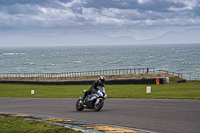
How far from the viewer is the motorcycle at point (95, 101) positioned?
12742mm

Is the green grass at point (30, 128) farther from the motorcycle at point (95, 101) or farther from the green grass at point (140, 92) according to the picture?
the green grass at point (140, 92)

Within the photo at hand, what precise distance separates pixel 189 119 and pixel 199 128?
1486mm

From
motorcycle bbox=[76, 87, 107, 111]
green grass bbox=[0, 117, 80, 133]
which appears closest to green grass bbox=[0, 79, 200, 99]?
motorcycle bbox=[76, 87, 107, 111]

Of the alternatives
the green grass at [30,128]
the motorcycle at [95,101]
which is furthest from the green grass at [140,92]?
the green grass at [30,128]

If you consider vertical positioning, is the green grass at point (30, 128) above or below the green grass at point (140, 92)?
above

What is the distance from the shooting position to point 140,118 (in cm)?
1052

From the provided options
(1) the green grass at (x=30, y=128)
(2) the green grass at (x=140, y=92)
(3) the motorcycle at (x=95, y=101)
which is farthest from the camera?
(2) the green grass at (x=140, y=92)

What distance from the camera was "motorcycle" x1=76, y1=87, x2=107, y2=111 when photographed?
1274cm

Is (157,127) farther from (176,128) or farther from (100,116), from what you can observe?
(100,116)

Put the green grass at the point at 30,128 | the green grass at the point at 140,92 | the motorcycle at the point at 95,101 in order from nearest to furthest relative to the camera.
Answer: the green grass at the point at 30,128, the motorcycle at the point at 95,101, the green grass at the point at 140,92

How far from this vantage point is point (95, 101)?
1324 centimetres

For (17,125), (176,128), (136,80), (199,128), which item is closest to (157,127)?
(176,128)

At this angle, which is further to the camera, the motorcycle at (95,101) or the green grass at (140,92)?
the green grass at (140,92)

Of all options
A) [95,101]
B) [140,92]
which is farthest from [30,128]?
[140,92]
